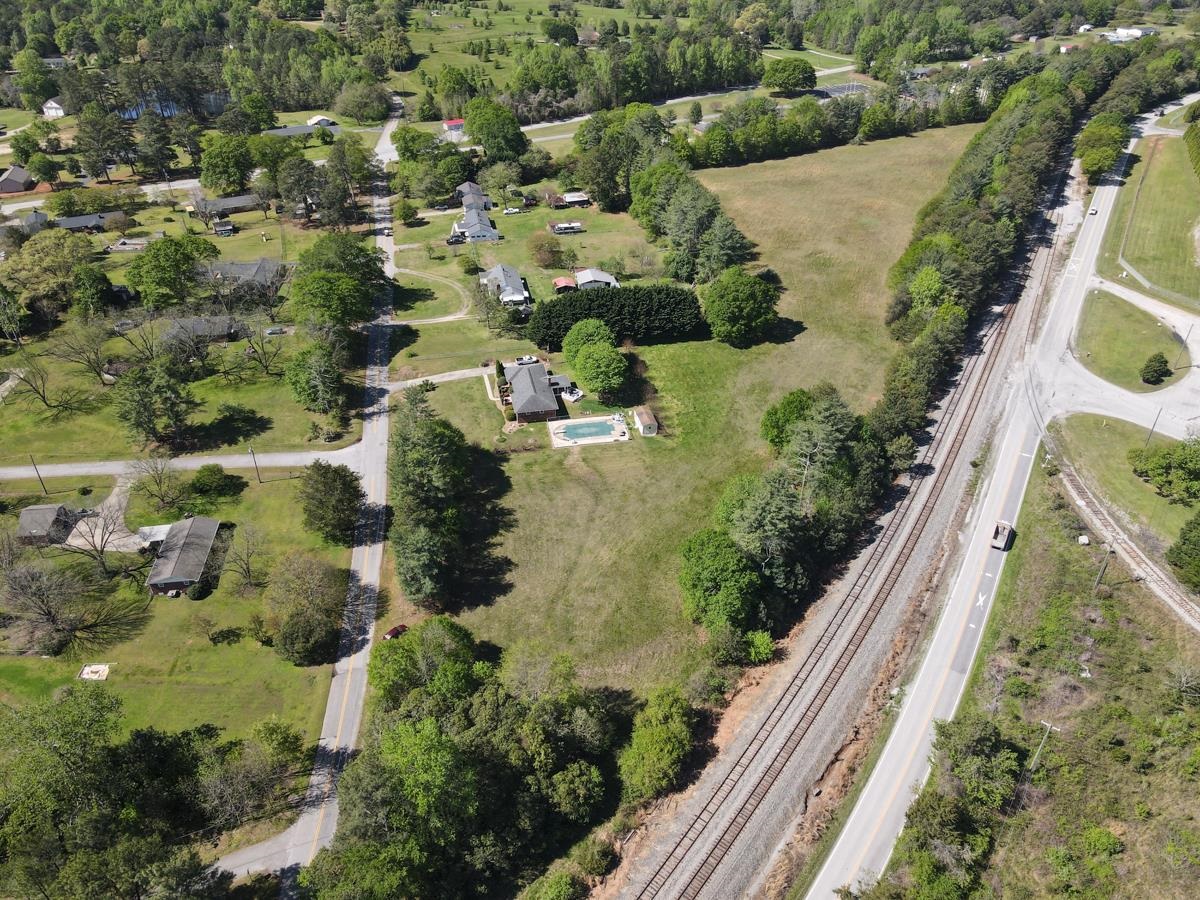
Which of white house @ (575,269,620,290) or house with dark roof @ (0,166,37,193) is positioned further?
house with dark roof @ (0,166,37,193)

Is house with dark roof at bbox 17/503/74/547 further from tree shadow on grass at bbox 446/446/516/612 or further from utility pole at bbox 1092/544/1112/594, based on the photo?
utility pole at bbox 1092/544/1112/594

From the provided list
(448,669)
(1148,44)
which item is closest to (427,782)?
(448,669)

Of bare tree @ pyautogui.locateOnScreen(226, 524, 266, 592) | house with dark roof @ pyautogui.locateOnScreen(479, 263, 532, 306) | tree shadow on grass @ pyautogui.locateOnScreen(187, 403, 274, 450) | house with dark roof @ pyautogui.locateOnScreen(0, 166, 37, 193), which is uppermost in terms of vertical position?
house with dark roof @ pyautogui.locateOnScreen(0, 166, 37, 193)

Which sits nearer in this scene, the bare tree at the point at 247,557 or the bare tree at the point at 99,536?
the bare tree at the point at 247,557

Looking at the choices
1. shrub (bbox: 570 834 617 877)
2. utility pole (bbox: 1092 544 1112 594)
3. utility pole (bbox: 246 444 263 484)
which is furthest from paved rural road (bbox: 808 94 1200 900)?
utility pole (bbox: 246 444 263 484)

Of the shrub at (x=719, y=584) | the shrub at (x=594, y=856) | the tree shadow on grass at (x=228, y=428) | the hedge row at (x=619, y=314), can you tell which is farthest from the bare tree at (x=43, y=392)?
the shrub at (x=594, y=856)

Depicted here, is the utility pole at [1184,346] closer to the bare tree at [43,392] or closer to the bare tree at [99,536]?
the bare tree at [99,536]

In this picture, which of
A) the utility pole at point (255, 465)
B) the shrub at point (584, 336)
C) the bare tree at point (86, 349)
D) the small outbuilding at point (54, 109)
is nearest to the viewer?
the utility pole at point (255, 465)

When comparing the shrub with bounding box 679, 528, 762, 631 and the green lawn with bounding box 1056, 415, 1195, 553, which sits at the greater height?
the shrub with bounding box 679, 528, 762, 631

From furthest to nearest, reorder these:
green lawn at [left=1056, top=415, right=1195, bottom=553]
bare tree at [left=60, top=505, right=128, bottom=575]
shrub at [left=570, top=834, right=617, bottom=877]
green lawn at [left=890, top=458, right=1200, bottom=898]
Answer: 1. green lawn at [left=1056, top=415, right=1195, bottom=553]
2. bare tree at [left=60, top=505, right=128, bottom=575]
3. shrub at [left=570, top=834, right=617, bottom=877]
4. green lawn at [left=890, top=458, right=1200, bottom=898]
